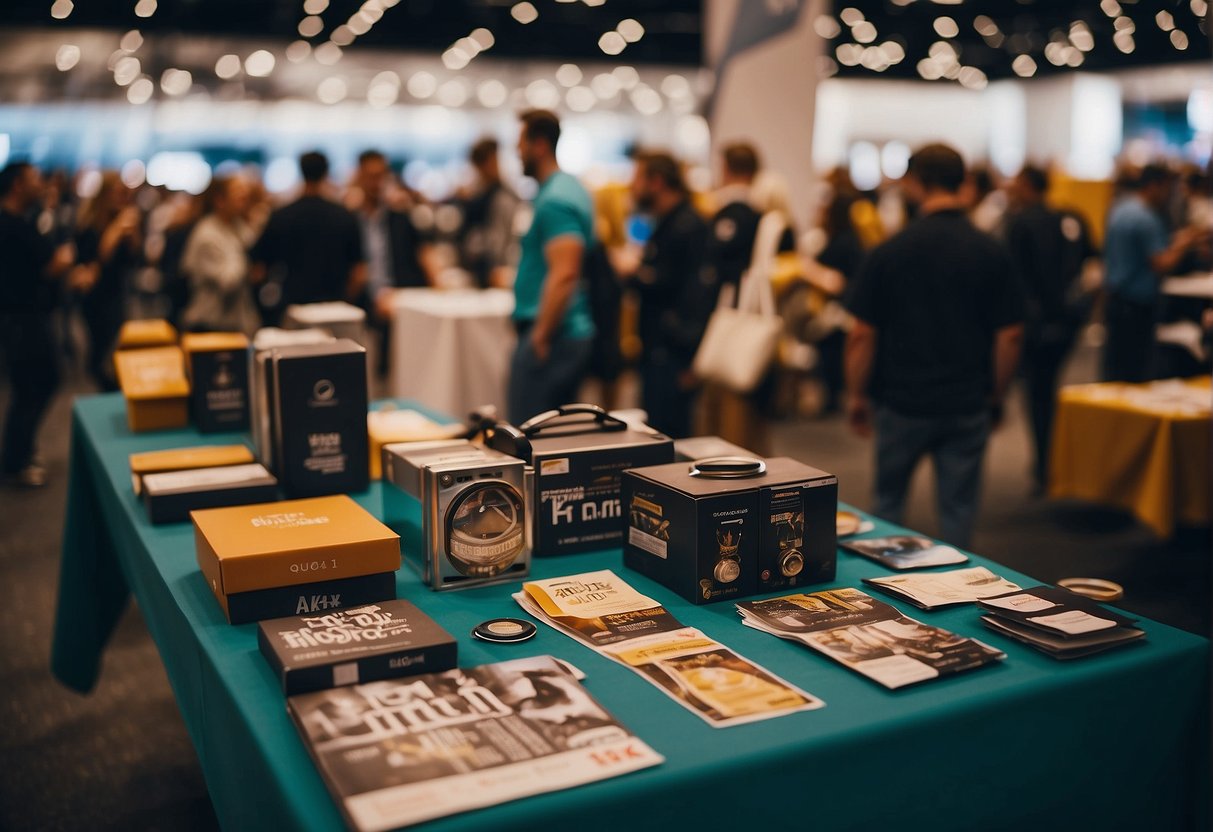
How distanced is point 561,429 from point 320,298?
3.63 meters

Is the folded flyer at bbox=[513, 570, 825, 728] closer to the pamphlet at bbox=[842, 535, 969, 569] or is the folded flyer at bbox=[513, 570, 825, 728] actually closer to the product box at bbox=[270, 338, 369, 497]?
the pamphlet at bbox=[842, 535, 969, 569]

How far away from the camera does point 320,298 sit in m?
5.29

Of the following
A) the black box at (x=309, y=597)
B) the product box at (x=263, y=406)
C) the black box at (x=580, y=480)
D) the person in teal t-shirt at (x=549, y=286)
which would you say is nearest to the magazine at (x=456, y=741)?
the black box at (x=309, y=597)

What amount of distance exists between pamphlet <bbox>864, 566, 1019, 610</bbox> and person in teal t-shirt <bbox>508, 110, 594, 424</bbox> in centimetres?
212

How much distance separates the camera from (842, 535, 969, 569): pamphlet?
5.93 feet

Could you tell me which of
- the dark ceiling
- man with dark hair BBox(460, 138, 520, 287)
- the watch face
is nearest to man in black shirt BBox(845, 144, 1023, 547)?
the watch face

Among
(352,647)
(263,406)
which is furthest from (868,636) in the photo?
(263,406)

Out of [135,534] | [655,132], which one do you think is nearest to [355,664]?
[135,534]

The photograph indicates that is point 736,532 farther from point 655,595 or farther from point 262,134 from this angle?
point 262,134

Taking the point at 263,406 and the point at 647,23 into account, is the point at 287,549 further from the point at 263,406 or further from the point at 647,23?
the point at 647,23

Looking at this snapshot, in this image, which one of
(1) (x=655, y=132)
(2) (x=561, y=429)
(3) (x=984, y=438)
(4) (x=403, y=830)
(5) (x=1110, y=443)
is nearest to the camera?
(4) (x=403, y=830)

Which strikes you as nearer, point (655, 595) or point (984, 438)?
point (655, 595)

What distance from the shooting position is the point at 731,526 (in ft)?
5.24

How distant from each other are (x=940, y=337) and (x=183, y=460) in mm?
2058
